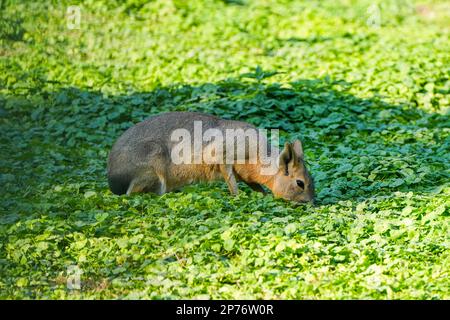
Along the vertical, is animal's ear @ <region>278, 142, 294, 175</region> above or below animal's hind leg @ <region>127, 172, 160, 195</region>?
above

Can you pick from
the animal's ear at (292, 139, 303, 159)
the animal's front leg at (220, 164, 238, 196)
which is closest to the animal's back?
the animal's front leg at (220, 164, 238, 196)

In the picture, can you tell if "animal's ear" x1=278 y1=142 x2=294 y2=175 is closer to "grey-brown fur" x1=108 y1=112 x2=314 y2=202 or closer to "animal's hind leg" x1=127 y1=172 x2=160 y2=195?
"grey-brown fur" x1=108 y1=112 x2=314 y2=202

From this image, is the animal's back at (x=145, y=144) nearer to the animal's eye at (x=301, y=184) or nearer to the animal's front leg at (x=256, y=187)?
the animal's front leg at (x=256, y=187)

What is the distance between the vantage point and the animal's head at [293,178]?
770 cm

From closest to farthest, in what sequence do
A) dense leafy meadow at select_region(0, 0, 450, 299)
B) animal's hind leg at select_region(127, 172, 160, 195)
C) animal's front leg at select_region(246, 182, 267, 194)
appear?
dense leafy meadow at select_region(0, 0, 450, 299) → animal's hind leg at select_region(127, 172, 160, 195) → animal's front leg at select_region(246, 182, 267, 194)

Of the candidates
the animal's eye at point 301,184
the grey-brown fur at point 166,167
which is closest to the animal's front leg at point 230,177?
the grey-brown fur at point 166,167

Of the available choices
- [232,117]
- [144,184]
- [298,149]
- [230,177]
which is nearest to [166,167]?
[144,184]

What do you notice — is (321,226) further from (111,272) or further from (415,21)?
(415,21)

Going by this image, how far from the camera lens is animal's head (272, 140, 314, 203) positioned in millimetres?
7699

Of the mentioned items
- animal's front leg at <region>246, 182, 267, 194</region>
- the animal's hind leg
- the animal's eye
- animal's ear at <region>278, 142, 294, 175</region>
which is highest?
Result: animal's ear at <region>278, 142, 294, 175</region>

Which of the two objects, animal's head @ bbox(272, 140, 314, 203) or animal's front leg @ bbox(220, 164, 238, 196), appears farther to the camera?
animal's front leg @ bbox(220, 164, 238, 196)

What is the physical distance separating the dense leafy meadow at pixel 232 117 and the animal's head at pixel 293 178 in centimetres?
12

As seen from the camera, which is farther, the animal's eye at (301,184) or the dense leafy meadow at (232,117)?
the animal's eye at (301,184)

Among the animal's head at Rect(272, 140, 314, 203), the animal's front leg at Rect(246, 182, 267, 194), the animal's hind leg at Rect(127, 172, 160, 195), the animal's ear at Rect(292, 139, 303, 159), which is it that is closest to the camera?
the animal's head at Rect(272, 140, 314, 203)
